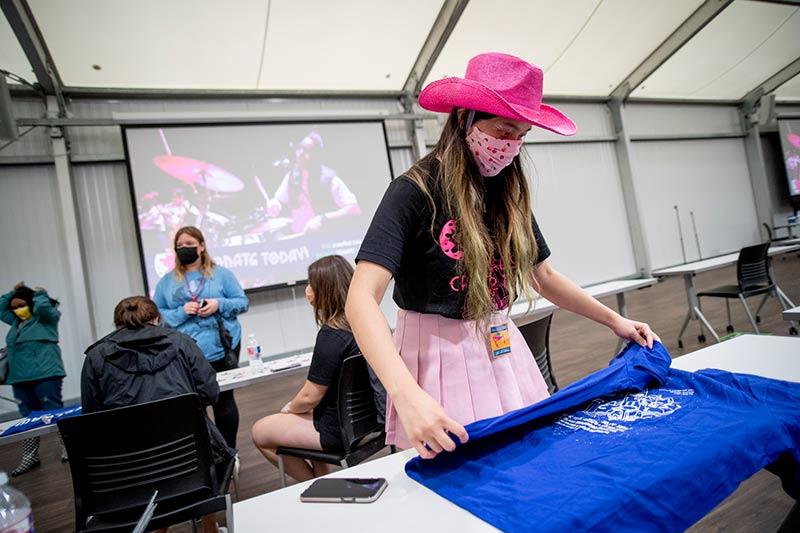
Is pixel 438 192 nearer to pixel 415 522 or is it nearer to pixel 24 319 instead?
pixel 415 522

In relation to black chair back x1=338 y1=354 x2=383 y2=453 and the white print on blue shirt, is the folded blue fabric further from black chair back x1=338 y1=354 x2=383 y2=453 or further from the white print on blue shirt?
the white print on blue shirt

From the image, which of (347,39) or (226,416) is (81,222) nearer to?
(347,39)

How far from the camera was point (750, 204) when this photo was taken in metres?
11.2

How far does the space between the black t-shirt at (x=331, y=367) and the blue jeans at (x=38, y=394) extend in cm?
307

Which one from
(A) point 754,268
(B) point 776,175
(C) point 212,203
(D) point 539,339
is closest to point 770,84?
(B) point 776,175

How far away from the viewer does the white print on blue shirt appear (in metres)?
0.87

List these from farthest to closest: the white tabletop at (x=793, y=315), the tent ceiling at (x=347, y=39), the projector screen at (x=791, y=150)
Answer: the projector screen at (x=791, y=150)
the tent ceiling at (x=347, y=39)
the white tabletop at (x=793, y=315)

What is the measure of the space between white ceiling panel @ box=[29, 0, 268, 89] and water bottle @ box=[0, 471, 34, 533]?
536 centimetres

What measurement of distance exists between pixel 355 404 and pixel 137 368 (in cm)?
94

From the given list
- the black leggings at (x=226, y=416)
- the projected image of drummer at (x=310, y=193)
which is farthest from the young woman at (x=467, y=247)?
the projected image of drummer at (x=310, y=193)

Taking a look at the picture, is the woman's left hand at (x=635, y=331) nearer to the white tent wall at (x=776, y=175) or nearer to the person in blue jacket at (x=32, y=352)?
the person in blue jacket at (x=32, y=352)

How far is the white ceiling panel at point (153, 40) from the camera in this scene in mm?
4582

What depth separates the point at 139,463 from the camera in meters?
1.59

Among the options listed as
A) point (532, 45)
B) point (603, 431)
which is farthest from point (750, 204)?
point (603, 431)
